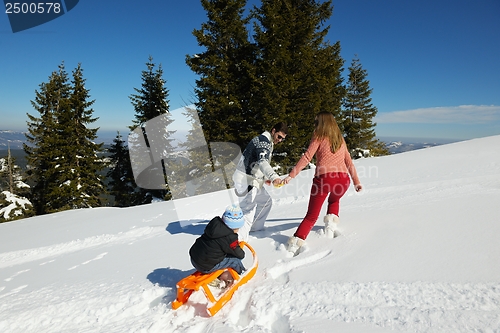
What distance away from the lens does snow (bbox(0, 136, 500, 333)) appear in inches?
90.2

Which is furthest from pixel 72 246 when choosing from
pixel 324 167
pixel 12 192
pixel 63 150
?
pixel 12 192

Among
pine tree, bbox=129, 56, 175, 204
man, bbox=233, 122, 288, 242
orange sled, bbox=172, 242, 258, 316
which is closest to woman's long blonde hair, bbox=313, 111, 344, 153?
man, bbox=233, 122, 288, 242

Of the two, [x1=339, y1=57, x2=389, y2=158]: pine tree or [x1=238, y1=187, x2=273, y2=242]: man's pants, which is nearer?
[x1=238, y1=187, x2=273, y2=242]: man's pants

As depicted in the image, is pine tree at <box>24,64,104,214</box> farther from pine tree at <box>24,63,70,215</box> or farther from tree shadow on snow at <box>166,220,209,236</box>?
tree shadow on snow at <box>166,220,209,236</box>

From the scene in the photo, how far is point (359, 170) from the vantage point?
1010cm

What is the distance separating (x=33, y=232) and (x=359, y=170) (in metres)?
10.5

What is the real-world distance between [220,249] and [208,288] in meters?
0.44

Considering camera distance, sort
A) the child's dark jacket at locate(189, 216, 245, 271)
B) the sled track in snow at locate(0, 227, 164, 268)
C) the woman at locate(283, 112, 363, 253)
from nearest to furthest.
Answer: the child's dark jacket at locate(189, 216, 245, 271) < the woman at locate(283, 112, 363, 253) < the sled track in snow at locate(0, 227, 164, 268)

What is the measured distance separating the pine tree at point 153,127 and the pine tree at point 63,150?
3536mm

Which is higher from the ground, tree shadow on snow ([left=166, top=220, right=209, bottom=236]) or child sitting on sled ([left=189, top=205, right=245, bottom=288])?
child sitting on sled ([left=189, top=205, right=245, bottom=288])

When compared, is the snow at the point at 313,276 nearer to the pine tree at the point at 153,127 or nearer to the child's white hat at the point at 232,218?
the child's white hat at the point at 232,218

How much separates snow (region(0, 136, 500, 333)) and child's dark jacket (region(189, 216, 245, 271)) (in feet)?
1.33

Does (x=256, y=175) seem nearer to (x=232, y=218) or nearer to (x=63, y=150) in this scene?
(x=232, y=218)

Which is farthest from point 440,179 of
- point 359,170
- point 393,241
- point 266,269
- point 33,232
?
point 33,232
